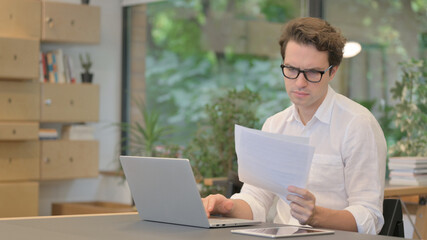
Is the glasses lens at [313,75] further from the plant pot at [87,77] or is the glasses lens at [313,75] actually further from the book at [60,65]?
the plant pot at [87,77]

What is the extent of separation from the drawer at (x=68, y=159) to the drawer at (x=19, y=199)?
0.69 feet

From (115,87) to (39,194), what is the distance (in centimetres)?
120

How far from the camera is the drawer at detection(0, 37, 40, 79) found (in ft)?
18.1

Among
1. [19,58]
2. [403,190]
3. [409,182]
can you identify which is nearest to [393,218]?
[403,190]

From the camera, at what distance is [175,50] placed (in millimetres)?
6219

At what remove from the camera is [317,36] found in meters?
2.19

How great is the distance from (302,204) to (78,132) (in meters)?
4.42

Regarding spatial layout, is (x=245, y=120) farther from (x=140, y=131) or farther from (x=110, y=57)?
(x=110, y=57)

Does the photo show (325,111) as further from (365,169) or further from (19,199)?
(19,199)

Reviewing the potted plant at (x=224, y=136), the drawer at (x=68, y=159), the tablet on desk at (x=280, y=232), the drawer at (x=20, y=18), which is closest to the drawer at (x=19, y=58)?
the drawer at (x=20, y=18)

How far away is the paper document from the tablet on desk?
109 millimetres

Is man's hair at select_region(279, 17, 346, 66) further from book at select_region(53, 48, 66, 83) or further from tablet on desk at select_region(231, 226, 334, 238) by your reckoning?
book at select_region(53, 48, 66, 83)

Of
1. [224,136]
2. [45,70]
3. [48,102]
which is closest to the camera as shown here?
[224,136]

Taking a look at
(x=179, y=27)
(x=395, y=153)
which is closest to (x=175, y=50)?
(x=179, y=27)
